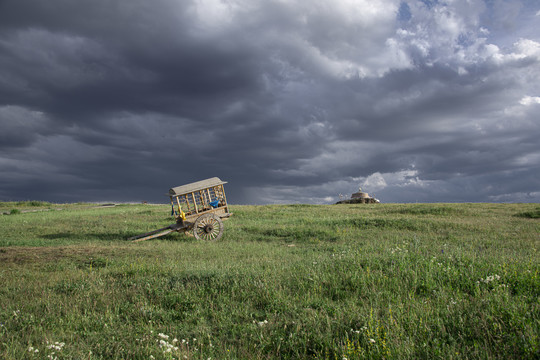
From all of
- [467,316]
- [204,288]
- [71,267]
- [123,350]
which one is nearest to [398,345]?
[467,316]

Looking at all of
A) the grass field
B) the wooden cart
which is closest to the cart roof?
the wooden cart

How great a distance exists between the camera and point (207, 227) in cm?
1712

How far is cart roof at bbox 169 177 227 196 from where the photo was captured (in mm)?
17123

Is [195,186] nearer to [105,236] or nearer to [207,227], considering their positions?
[207,227]

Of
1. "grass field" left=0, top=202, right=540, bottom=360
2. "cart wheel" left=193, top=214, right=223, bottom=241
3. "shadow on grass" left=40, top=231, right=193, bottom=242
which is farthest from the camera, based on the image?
"shadow on grass" left=40, top=231, right=193, bottom=242

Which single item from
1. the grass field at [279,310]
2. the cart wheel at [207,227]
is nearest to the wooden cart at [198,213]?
the cart wheel at [207,227]

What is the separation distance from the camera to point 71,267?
400 inches

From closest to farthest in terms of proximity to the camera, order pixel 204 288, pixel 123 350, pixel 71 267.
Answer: pixel 123 350 → pixel 204 288 → pixel 71 267

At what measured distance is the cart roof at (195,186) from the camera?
1712cm

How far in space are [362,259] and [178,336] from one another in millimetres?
4962

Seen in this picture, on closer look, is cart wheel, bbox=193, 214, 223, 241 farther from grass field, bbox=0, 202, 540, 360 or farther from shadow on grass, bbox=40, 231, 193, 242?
grass field, bbox=0, 202, 540, 360

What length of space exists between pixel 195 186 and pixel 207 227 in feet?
7.51

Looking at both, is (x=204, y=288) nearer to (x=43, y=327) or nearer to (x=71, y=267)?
(x=43, y=327)

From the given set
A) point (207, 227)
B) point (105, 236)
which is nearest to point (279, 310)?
point (207, 227)
